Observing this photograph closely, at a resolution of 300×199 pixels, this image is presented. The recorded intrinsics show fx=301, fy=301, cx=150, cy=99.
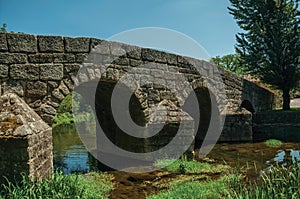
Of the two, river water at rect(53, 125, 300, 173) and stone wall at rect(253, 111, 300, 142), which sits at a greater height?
stone wall at rect(253, 111, 300, 142)

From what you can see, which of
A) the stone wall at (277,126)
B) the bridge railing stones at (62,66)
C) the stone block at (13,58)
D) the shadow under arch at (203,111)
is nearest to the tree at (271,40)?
the stone wall at (277,126)

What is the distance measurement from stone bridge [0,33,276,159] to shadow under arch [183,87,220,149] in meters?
0.05

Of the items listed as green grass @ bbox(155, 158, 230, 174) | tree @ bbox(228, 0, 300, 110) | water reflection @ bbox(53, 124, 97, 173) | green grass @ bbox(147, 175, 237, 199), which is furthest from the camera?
tree @ bbox(228, 0, 300, 110)

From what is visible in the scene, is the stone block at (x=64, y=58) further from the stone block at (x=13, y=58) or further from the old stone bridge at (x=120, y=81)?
the stone block at (x=13, y=58)

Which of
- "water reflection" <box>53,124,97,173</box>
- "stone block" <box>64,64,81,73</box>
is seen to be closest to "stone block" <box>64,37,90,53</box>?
"stone block" <box>64,64,81,73</box>

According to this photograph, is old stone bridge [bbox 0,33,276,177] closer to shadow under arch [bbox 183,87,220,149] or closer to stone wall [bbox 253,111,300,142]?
shadow under arch [bbox 183,87,220,149]

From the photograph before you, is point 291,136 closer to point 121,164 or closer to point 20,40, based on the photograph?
point 121,164

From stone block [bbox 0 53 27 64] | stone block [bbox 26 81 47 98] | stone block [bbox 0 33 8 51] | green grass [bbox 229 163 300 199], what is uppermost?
stone block [bbox 0 33 8 51]

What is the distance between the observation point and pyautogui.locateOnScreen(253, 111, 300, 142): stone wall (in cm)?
1225

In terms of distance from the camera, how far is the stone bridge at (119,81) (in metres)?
5.79

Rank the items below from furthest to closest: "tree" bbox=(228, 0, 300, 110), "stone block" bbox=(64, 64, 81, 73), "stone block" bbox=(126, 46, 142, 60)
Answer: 1. "tree" bbox=(228, 0, 300, 110)
2. "stone block" bbox=(126, 46, 142, 60)
3. "stone block" bbox=(64, 64, 81, 73)

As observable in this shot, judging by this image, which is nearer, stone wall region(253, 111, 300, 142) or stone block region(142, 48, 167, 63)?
stone block region(142, 48, 167, 63)

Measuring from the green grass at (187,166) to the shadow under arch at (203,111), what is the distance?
3986 millimetres

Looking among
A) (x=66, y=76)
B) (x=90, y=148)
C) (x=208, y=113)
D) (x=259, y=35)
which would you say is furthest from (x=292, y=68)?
(x=66, y=76)
